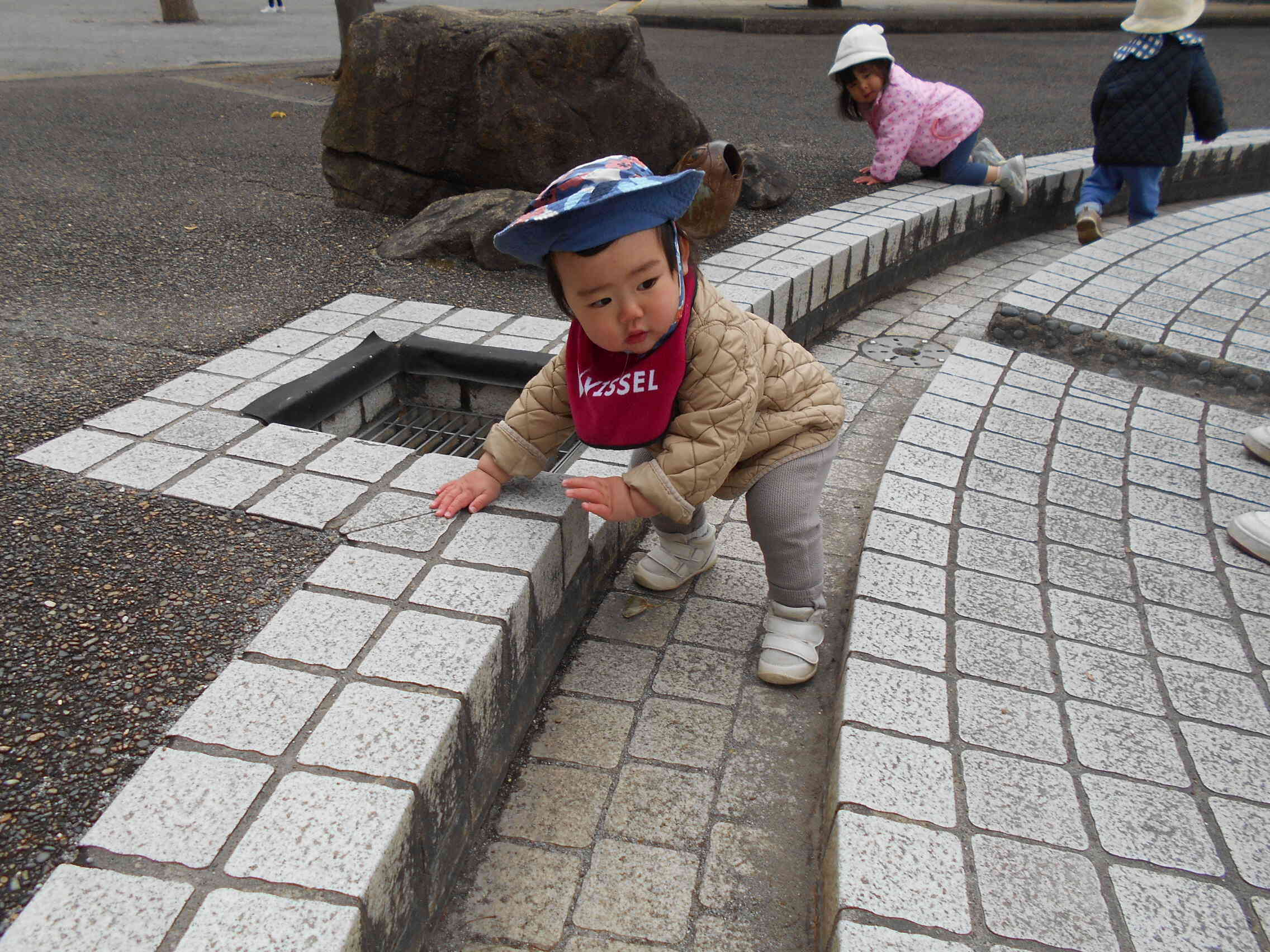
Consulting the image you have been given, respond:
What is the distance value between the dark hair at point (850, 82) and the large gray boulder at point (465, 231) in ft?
7.78

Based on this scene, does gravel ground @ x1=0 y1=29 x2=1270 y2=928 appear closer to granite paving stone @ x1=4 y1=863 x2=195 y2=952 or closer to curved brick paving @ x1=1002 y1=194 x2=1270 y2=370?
granite paving stone @ x1=4 y1=863 x2=195 y2=952

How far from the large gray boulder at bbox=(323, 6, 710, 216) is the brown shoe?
8.08 ft

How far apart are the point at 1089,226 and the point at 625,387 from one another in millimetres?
4392

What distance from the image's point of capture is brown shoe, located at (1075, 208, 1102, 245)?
5355mm

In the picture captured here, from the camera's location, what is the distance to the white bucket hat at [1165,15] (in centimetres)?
512

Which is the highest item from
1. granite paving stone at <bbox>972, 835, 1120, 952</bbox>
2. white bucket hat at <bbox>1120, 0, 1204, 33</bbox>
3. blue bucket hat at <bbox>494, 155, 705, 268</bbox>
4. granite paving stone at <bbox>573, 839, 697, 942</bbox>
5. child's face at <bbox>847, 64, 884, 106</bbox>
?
white bucket hat at <bbox>1120, 0, 1204, 33</bbox>

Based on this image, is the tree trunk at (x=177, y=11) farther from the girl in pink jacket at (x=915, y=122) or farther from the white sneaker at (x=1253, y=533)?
the white sneaker at (x=1253, y=533)

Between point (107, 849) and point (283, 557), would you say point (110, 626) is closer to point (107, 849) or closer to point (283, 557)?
point (283, 557)

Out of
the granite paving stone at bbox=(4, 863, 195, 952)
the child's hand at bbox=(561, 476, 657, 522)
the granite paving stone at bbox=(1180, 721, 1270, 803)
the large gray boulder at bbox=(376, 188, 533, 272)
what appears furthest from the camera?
the large gray boulder at bbox=(376, 188, 533, 272)

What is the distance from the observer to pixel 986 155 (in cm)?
561

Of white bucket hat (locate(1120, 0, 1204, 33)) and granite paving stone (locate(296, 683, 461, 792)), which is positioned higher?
white bucket hat (locate(1120, 0, 1204, 33))

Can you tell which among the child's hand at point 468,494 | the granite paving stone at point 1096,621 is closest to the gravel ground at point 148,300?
the child's hand at point 468,494

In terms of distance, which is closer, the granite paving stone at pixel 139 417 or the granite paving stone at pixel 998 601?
the granite paving stone at pixel 998 601

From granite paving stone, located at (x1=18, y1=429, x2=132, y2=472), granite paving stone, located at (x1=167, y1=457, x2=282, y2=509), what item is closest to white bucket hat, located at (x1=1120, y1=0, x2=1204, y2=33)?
granite paving stone, located at (x1=167, y1=457, x2=282, y2=509)
